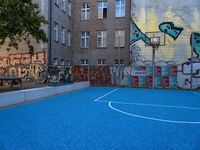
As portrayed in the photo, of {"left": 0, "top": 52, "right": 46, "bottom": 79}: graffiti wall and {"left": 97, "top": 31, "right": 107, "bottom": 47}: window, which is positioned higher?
{"left": 97, "top": 31, "right": 107, "bottom": 47}: window

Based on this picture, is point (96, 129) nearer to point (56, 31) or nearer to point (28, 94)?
point (28, 94)

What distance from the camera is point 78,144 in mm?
6797

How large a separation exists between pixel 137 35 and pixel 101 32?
243 inches

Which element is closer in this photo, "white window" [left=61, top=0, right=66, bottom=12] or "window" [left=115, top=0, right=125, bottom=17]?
"white window" [left=61, top=0, right=66, bottom=12]

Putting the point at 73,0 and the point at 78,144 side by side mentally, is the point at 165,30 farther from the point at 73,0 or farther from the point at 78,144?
the point at 78,144

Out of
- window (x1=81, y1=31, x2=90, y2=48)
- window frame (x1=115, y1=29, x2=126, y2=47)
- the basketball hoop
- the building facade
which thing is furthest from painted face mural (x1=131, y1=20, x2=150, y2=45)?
window (x1=81, y1=31, x2=90, y2=48)

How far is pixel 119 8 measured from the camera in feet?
115

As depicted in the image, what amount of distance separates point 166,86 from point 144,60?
3.82 meters

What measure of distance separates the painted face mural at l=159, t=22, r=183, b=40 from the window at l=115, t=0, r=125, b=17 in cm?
636

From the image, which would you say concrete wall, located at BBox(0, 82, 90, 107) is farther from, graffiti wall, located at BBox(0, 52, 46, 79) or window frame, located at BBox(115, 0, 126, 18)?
window frame, located at BBox(115, 0, 126, 18)

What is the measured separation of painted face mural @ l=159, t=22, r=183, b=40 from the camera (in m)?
29.7

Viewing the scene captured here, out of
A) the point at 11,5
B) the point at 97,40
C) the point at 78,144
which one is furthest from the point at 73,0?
the point at 78,144

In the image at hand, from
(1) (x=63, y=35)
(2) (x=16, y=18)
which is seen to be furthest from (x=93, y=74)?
(2) (x=16, y=18)

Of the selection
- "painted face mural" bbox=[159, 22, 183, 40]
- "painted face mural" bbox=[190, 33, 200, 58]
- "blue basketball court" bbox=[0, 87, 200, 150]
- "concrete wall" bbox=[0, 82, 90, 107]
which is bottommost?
"blue basketball court" bbox=[0, 87, 200, 150]
